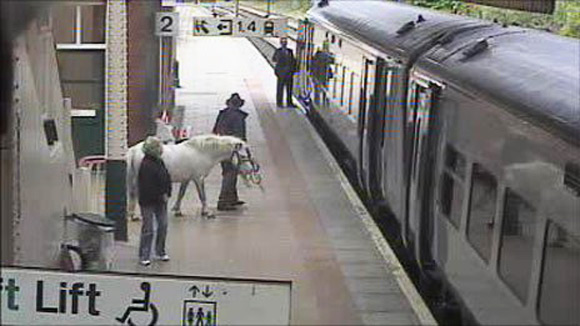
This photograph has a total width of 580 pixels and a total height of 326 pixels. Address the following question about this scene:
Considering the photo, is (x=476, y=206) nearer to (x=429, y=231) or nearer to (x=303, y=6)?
(x=429, y=231)

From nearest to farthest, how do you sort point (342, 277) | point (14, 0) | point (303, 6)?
point (14, 0), point (342, 277), point (303, 6)

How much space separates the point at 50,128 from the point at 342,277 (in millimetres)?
3861

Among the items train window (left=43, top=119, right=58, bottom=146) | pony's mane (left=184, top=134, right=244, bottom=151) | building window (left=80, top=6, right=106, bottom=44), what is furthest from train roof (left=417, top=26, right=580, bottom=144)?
building window (left=80, top=6, right=106, bottom=44)

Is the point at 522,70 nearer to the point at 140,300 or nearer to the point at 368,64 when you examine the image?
the point at 140,300

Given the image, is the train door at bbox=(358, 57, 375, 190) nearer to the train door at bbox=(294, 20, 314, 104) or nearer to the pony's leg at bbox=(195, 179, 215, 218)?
the pony's leg at bbox=(195, 179, 215, 218)

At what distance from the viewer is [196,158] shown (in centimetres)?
963

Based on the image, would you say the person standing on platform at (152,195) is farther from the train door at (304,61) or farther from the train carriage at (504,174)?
the train door at (304,61)

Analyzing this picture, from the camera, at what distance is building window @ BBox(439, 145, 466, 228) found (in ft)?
19.7

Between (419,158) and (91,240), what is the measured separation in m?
2.48

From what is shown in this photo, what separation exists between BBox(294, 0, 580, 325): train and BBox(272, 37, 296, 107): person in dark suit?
8.05 meters

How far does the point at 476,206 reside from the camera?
561cm

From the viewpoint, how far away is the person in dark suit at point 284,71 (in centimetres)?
1884

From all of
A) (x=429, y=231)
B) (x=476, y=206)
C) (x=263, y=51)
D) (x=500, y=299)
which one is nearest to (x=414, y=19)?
(x=429, y=231)

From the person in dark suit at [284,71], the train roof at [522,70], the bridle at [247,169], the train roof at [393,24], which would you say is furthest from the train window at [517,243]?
the person in dark suit at [284,71]
